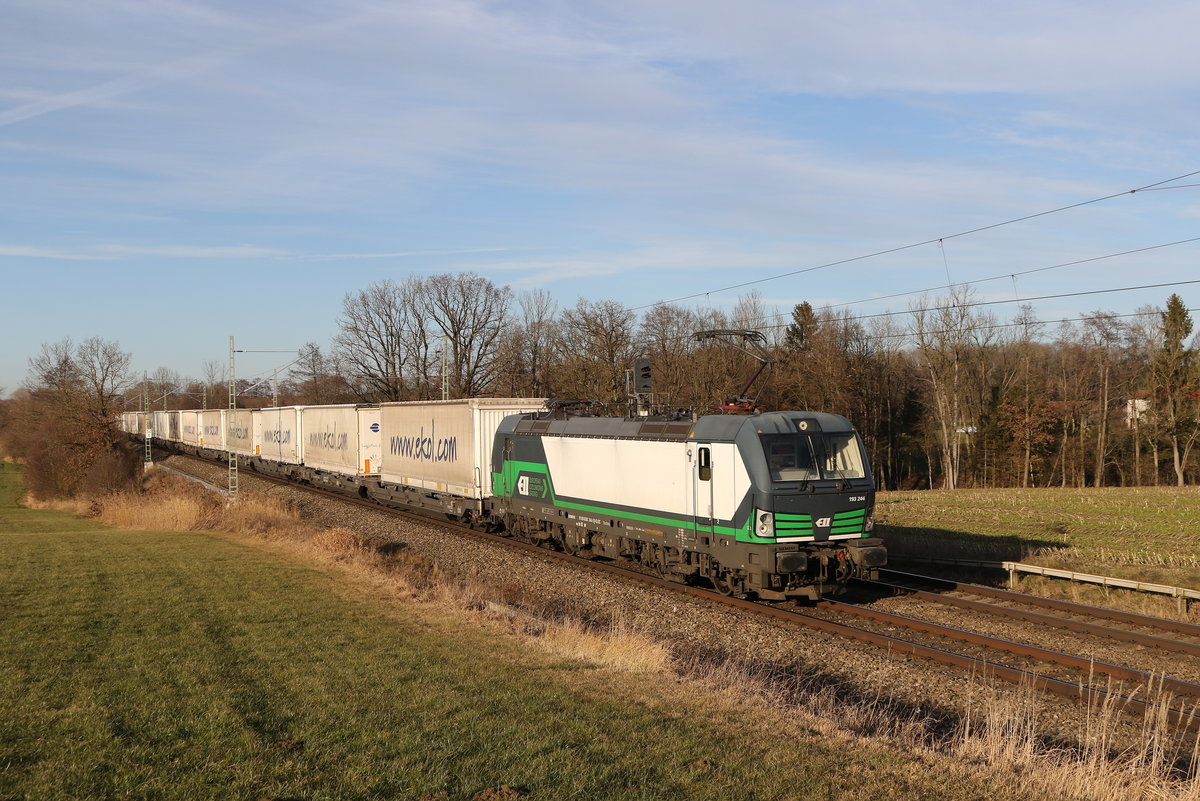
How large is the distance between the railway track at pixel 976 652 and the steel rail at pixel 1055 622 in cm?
96

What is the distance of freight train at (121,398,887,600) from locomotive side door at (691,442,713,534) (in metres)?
0.03

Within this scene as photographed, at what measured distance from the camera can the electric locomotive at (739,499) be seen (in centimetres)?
1407

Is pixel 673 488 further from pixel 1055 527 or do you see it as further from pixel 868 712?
pixel 1055 527

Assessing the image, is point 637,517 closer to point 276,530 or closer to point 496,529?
point 496,529

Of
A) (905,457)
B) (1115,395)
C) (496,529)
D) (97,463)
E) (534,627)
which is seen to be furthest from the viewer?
(905,457)

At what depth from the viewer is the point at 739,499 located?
1434 cm

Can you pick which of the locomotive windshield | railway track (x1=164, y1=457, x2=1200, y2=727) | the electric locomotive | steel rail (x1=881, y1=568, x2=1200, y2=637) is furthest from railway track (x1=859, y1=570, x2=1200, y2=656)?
the locomotive windshield

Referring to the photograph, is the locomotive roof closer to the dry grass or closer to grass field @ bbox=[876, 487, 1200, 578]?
the dry grass

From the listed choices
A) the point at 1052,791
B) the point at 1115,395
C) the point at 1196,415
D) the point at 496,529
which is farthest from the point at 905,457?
the point at 1052,791

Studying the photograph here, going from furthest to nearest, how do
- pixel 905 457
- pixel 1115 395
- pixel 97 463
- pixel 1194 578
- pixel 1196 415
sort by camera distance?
pixel 905 457 < pixel 1115 395 < pixel 1196 415 < pixel 97 463 < pixel 1194 578

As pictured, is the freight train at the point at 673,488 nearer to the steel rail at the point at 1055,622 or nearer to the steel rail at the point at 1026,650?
the steel rail at the point at 1026,650

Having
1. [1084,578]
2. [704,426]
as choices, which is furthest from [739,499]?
[1084,578]

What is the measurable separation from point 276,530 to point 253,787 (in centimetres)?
2162

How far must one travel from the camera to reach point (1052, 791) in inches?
266
